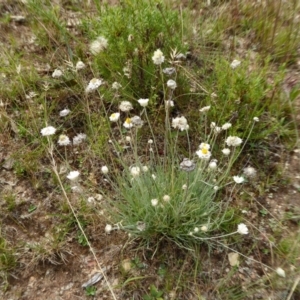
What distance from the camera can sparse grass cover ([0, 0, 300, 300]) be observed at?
1.55m

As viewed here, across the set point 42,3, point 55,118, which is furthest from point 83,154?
point 42,3

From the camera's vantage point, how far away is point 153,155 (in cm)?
168

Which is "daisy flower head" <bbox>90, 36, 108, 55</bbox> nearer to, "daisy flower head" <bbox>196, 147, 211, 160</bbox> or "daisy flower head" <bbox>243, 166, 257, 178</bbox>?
"daisy flower head" <bbox>196, 147, 211, 160</bbox>

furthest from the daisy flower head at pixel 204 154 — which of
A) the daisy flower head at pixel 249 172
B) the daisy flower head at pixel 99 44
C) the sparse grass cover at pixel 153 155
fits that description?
the daisy flower head at pixel 99 44

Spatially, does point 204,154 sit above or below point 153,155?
above

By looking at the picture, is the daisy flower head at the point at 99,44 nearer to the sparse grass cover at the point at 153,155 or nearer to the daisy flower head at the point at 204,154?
the sparse grass cover at the point at 153,155

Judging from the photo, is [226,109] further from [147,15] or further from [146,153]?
[147,15]

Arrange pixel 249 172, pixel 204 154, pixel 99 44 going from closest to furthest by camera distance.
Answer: pixel 204 154, pixel 249 172, pixel 99 44

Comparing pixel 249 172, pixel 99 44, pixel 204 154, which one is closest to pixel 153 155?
pixel 204 154

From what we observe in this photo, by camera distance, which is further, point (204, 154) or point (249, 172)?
point (249, 172)

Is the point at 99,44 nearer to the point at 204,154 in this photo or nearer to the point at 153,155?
the point at 153,155

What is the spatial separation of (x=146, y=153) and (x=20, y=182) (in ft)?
2.28

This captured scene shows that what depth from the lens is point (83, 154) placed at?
199cm

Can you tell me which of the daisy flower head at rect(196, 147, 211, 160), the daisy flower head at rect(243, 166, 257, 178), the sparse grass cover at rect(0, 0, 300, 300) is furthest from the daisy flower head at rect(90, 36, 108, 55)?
the daisy flower head at rect(243, 166, 257, 178)
